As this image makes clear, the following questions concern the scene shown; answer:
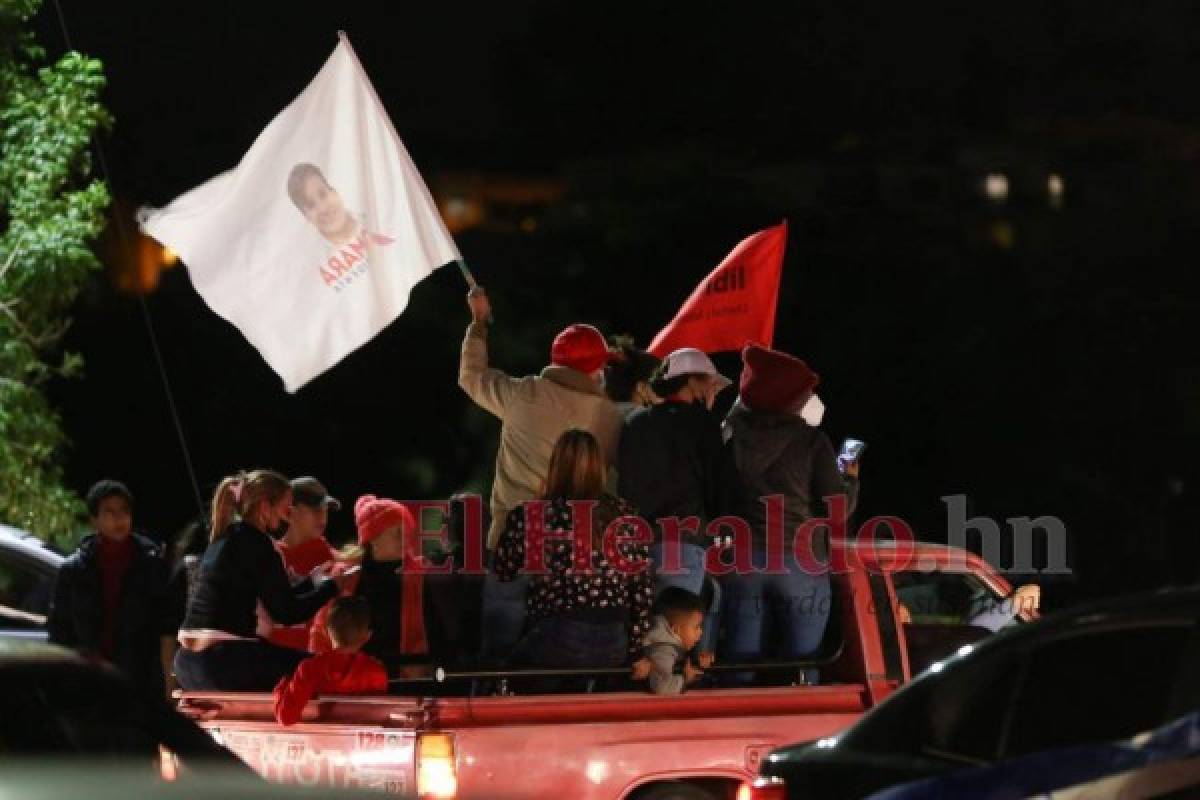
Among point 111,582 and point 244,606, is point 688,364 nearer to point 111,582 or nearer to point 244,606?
point 244,606

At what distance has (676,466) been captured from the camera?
974 centimetres

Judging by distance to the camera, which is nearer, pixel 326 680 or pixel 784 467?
pixel 326 680

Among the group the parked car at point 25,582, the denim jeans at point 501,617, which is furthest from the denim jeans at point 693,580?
the parked car at point 25,582

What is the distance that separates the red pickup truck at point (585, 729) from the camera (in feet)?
27.4

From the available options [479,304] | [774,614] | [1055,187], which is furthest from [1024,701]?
[1055,187]

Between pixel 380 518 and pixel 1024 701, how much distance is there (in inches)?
148

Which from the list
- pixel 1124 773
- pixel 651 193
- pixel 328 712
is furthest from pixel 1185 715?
pixel 651 193

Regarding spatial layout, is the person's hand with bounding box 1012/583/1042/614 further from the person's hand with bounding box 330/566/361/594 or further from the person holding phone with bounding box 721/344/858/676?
the person's hand with bounding box 330/566/361/594

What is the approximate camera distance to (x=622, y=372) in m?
10.7

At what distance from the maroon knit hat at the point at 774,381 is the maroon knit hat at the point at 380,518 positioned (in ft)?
4.77

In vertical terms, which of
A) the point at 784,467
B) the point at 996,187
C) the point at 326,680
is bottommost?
the point at 326,680

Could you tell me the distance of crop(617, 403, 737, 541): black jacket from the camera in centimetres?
976

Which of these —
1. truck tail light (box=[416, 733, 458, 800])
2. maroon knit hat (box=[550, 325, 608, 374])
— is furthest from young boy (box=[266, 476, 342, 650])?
truck tail light (box=[416, 733, 458, 800])

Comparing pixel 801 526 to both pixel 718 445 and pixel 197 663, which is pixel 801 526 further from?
pixel 197 663
